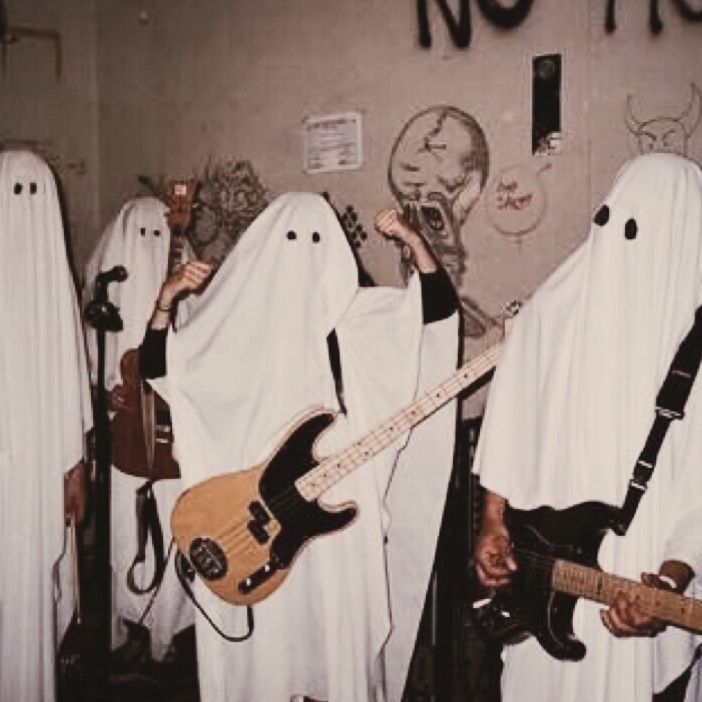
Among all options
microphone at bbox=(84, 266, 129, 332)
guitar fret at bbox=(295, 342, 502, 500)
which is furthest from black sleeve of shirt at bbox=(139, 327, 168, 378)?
guitar fret at bbox=(295, 342, 502, 500)

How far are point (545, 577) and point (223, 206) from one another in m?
3.43

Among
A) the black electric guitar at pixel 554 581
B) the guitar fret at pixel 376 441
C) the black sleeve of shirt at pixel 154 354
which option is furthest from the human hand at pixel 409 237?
the black electric guitar at pixel 554 581

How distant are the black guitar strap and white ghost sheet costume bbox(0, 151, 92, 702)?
217 cm

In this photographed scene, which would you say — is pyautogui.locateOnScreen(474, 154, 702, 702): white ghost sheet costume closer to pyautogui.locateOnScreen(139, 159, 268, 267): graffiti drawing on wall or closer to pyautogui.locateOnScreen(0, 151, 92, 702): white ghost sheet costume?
pyautogui.locateOnScreen(0, 151, 92, 702): white ghost sheet costume

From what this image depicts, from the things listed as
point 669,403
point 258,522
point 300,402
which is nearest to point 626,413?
point 669,403

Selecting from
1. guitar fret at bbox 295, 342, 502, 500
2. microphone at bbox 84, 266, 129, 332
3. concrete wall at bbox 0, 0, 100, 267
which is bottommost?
guitar fret at bbox 295, 342, 502, 500

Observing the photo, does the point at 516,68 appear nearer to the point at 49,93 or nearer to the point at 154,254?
the point at 154,254

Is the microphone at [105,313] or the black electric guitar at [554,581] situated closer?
the black electric guitar at [554,581]

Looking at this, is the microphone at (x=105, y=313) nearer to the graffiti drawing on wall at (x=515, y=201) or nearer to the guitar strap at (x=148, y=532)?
the guitar strap at (x=148, y=532)

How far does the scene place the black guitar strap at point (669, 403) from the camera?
2.24 m

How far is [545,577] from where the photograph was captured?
7.74 feet

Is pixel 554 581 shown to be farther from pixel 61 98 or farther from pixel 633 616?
pixel 61 98

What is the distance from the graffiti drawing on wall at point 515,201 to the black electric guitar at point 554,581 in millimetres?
1731

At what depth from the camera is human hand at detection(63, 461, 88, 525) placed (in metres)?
3.42
